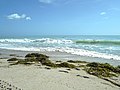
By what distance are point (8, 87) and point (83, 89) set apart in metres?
2.50

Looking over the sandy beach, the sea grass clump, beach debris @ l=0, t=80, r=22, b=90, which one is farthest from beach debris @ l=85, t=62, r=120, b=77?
beach debris @ l=0, t=80, r=22, b=90

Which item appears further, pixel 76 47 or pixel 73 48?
pixel 76 47

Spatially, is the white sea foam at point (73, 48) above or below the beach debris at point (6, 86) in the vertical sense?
below

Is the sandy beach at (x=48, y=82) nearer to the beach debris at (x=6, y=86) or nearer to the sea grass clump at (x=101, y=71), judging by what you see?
the beach debris at (x=6, y=86)

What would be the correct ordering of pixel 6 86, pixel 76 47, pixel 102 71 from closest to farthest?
pixel 6 86 → pixel 102 71 → pixel 76 47

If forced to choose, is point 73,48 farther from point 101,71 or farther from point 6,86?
point 6,86

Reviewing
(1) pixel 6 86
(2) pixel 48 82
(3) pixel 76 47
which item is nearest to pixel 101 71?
(2) pixel 48 82

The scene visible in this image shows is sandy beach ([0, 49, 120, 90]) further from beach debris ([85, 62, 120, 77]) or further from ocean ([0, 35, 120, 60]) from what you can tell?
ocean ([0, 35, 120, 60])

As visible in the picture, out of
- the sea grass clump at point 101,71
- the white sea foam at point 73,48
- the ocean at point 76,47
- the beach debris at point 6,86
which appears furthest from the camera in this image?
the ocean at point 76,47

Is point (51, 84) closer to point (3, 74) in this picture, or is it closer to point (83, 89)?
point (83, 89)

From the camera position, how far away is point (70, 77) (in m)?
8.88

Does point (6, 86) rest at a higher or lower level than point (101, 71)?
higher

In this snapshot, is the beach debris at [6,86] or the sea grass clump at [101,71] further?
the sea grass clump at [101,71]

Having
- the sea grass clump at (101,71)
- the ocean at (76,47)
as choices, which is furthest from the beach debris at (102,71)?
the ocean at (76,47)
